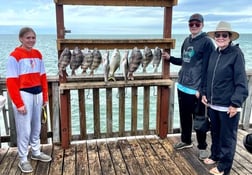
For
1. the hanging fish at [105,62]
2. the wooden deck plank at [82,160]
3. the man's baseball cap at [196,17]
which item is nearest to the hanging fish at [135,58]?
the hanging fish at [105,62]

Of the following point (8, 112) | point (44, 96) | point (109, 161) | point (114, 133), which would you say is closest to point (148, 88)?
point (114, 133)

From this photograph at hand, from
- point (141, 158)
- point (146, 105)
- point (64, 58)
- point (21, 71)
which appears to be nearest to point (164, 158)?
point (141, 158)

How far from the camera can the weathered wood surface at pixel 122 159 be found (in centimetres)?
293

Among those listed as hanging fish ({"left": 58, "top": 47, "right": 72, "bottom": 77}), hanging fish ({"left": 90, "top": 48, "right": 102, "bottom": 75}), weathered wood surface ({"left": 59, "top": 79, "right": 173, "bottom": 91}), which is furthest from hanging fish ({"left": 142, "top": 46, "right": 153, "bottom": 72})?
hanging fish ({"left": 58, "top": 47, "right": 72, "bottom": 77})

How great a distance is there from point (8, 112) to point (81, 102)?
2.97 ft

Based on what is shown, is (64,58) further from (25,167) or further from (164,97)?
(164,97)

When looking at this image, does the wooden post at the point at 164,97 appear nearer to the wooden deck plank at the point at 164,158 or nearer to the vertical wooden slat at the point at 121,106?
the wooden deck plank at the point at 164,158

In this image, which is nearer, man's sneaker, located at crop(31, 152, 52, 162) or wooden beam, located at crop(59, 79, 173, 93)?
man's sneaker, located at crop(31, 152, 52, 162)

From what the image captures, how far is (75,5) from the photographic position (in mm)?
3125

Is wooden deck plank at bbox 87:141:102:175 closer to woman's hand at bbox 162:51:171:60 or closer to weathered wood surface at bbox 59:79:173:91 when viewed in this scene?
weathered wood surface at bbox 59:79:173:91

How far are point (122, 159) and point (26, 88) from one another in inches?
53.9

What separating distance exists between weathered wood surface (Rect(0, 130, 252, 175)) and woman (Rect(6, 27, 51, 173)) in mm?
315

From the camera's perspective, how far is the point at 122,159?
320cm

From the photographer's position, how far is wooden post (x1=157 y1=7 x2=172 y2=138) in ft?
11.2
